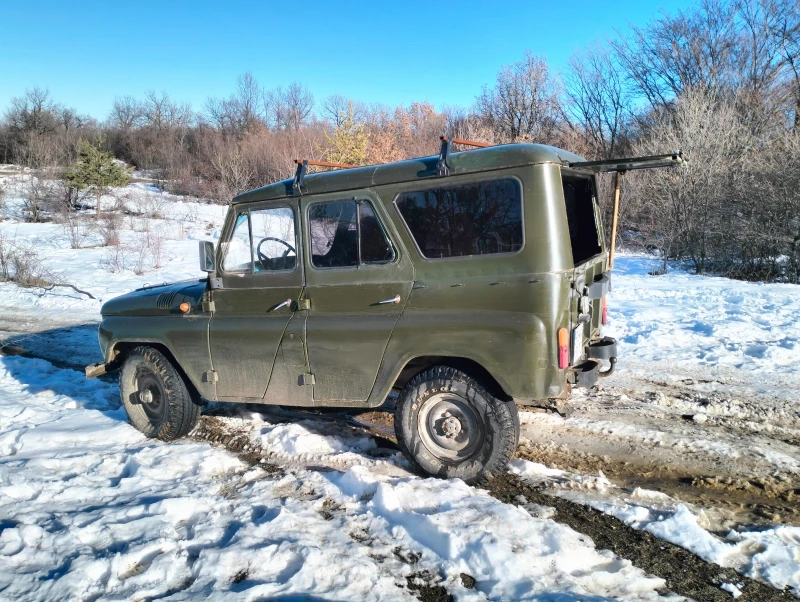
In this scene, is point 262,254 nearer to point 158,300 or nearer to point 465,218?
point 158,300

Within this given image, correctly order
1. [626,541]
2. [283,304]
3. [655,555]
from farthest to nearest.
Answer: [283,304], [626,541], [655,555]

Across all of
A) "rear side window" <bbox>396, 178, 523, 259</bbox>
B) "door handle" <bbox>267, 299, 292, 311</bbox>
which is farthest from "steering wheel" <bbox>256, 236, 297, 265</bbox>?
"rear side window" <bbox>396, 178, 523, 259</bbox>

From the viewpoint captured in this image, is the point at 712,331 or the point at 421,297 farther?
the point at 712,331

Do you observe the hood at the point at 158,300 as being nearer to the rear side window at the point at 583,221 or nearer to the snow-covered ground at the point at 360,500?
the snow-covered ground at the point at 360,500

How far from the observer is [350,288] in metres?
4.30

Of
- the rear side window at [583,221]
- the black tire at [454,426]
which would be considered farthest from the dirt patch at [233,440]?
the rear side window at [583,221]

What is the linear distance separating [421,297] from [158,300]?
8.94 feet

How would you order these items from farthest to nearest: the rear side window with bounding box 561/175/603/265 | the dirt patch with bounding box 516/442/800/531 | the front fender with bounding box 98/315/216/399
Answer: the front fender with bounding box 98/315/216/399 → the rear side window with bounding box 561/175/603/265 → the dirt patch with bounding box 516/442/800/531

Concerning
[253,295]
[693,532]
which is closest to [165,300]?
[253,295]

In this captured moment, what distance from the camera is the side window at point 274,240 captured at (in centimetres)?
458

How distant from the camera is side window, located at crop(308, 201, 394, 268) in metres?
4.22

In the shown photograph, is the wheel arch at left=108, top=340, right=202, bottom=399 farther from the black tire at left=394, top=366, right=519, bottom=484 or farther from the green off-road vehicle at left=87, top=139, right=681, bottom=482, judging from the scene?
the black tire at left=394, top=366, right=519, bottom=484

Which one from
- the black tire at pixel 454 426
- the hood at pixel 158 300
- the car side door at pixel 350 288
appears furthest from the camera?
the hood at pixel 158 300

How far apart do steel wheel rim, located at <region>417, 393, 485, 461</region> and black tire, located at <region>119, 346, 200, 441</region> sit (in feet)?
7.88
